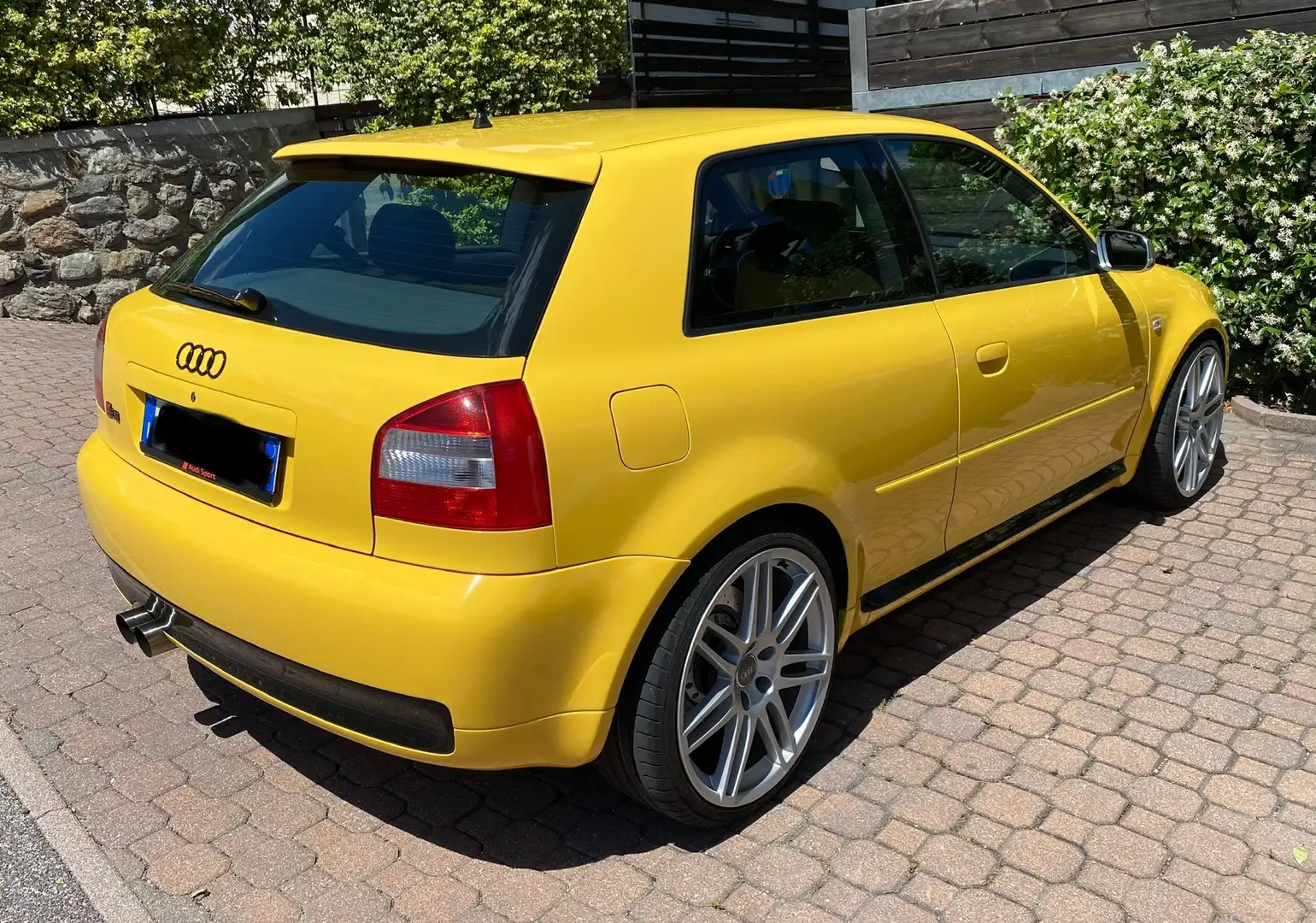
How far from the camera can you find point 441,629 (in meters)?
2.43

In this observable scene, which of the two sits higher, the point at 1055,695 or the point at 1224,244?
the point at 1224,244

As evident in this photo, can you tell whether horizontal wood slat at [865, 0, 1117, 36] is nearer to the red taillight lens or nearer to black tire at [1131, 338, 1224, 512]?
black tire at [1131, 338, 1224, 512]

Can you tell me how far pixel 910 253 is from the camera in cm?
352

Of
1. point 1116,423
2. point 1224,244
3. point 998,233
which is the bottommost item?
point 1116,423

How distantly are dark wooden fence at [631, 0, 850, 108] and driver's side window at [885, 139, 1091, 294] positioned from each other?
8.02m

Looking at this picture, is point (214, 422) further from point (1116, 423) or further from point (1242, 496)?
point (1242, 496)

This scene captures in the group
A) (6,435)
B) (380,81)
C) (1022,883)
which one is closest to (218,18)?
(380,81)

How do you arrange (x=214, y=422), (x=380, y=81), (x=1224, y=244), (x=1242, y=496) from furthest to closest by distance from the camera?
(x=380, y=81), (x=1224, y=244), (x=1242, y=496), (x=214, y=422)

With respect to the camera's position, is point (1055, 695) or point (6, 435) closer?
point (1055, 695)

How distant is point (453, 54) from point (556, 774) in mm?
6709

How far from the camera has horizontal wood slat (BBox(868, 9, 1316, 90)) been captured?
277 inches

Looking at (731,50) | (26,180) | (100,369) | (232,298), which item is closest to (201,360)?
(232,298)

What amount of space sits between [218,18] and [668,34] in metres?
4.86

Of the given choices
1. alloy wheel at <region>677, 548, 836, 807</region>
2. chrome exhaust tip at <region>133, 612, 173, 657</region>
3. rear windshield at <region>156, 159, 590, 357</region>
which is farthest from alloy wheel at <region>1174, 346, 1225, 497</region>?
chrome exhaust tip at <region>133, 612, 173, 657</region>
